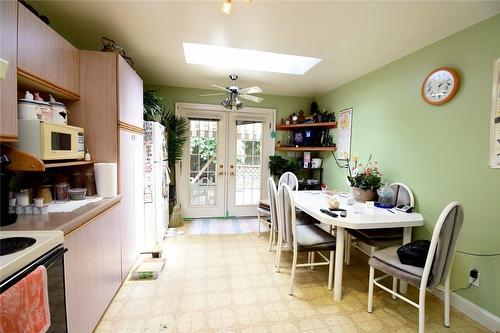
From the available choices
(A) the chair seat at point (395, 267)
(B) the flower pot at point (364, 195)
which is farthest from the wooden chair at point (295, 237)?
(B) the flower pot at point (364, 195)

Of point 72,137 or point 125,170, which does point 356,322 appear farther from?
point 72,137

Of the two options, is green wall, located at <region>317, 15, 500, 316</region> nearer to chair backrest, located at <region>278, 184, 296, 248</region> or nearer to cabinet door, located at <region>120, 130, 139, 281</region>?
chair backrest, located at <region>278, 184, 296, 248</region>

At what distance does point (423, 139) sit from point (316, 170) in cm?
222

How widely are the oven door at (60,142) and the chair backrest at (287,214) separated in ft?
5.70

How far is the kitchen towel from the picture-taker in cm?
83

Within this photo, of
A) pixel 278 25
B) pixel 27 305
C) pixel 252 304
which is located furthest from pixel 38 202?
pixel 278 25

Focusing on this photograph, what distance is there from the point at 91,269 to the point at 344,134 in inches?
138

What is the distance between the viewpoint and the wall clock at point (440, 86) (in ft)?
6.52

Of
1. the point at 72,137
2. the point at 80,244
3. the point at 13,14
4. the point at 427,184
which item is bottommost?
the point at 80,244

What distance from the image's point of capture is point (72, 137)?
1703 millimetres

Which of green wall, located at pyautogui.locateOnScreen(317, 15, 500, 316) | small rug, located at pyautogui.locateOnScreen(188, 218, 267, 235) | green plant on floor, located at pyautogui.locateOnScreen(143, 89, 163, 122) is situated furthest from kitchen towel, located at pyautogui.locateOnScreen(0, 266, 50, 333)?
green wall, located at pyautogui.locateOnScreen(317, 15, 500, 316)

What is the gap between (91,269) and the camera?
1534mm

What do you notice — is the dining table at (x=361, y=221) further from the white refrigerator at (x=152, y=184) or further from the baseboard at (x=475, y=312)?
the white refrigerator at (x=152, y=184)

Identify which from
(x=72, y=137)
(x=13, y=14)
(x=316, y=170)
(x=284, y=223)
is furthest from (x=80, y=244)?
(x=316, y=170)
